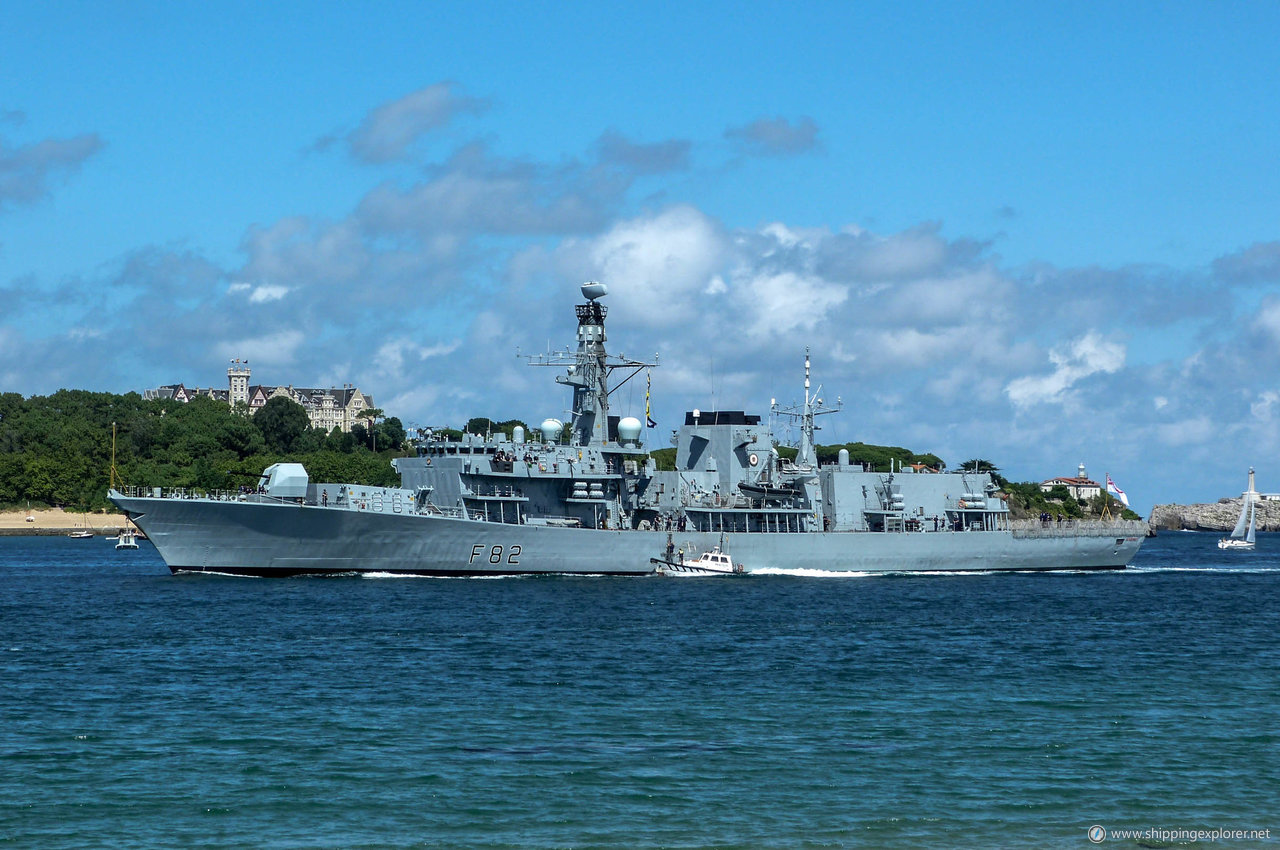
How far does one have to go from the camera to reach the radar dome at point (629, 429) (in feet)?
187

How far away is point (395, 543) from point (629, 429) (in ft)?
39.0

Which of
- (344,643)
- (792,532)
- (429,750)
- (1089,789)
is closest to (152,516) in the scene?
(344,643)

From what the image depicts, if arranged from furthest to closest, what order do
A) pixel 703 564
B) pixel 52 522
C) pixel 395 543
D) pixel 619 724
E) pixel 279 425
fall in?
pixel 279 425 → pixel 52 522 → pixel 703 564 → pixel 395 543 → pixel 619 724

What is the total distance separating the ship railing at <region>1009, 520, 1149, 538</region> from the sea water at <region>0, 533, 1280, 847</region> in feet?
A: 66.2

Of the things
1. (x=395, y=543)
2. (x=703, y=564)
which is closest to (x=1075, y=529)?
(x=703, y=564)

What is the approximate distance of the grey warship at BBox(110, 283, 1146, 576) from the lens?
50094 millimetres

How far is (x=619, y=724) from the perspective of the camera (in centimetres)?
2364

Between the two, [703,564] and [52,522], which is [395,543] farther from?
[52,522]

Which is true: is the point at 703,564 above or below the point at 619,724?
above

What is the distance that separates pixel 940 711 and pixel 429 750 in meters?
10.1

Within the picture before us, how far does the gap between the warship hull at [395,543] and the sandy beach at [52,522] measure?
8040cm

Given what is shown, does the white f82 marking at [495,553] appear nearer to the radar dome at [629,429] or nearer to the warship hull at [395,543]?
the warship hull at [395,543]

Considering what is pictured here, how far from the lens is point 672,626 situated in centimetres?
3878

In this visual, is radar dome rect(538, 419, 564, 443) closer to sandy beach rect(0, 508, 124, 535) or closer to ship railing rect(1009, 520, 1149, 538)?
ship railing rect(1009, 520, 1149, 538)
